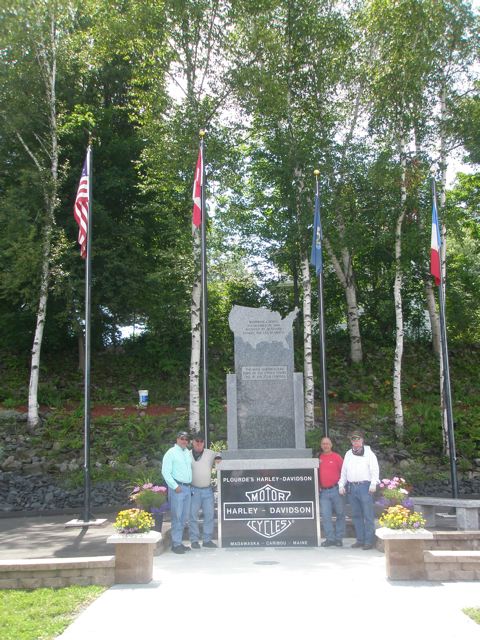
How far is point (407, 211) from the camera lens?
69.6 ft

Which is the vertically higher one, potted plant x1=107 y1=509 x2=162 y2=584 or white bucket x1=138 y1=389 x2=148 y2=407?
white bucket x1=138 y1=389 x2=148 y2=407

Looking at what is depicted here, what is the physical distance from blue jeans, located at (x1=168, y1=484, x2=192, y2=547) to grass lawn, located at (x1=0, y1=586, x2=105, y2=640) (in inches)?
91.6

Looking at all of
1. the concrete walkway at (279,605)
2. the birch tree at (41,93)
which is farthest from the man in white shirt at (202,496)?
the birch tree at (41,93)

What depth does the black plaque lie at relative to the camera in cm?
993

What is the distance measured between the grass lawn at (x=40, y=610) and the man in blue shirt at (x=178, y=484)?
7.66 feet

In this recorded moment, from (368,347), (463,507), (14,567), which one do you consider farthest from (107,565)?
(368,347)

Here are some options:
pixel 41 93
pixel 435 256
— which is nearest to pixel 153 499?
pixel 435 256

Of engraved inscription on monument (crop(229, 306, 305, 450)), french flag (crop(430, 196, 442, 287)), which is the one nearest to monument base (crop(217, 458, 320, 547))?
engraved inscription on monument (crop(229, 306, 305, 450))

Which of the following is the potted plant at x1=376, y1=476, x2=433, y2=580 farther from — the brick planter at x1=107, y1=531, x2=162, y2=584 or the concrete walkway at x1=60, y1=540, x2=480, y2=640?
the brick planter at x1=107, y1=531, x2=162, y2=584

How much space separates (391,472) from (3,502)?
968 cm

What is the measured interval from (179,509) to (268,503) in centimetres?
141

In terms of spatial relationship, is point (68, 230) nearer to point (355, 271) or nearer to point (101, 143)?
point (101, 143)

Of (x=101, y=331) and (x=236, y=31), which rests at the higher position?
(x=236, y=31)

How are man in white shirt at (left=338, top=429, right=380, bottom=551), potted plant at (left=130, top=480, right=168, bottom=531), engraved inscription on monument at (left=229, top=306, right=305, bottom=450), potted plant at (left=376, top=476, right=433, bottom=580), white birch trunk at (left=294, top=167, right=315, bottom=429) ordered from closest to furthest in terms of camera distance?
1. potted plant at (left=376, top=476, right=433, bottom=580)
2. man in white shirt at (left=338, top=429, right=380, bottom=551)
3. potted plant at (left=130, top=480, right=168, bottom=531)
4. engraved inscription on monument at (left=229, top=306, right=305, bottom=450)
5. white birch trunk at (left=294, top=167, right=315, bottom=429)
